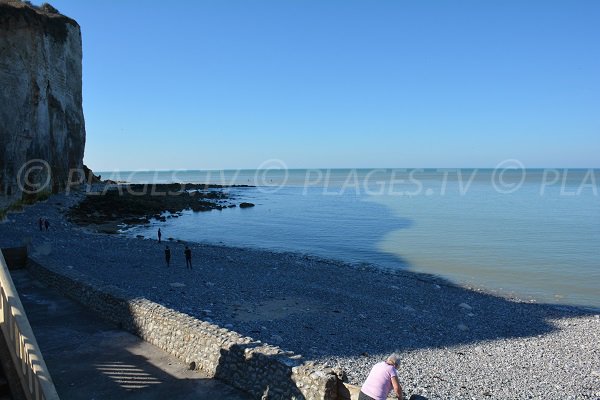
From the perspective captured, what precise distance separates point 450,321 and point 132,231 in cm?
3039

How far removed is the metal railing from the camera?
536 cm

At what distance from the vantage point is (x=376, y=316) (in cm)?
1608

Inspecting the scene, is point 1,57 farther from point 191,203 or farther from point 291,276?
point 191,203

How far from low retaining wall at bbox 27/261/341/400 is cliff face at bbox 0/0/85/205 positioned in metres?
26.1

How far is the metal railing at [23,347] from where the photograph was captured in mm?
5359

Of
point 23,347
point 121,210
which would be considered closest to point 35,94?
point 121,210

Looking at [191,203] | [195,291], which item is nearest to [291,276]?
[195,291]

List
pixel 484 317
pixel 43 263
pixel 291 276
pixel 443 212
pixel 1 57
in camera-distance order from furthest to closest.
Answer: pixel 443 212 < pixel 1 57 < pixel 291 276 < pixel 484 317 < pixel 43 263

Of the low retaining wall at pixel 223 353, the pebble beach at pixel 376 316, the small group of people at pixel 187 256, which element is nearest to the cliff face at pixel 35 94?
the pebble beach at pixel 376 316

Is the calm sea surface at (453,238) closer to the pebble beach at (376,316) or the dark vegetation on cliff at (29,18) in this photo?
the pebble beach at (376,316)

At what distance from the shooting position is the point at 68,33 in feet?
144

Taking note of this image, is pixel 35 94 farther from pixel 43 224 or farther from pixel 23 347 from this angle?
pixel 23 347
